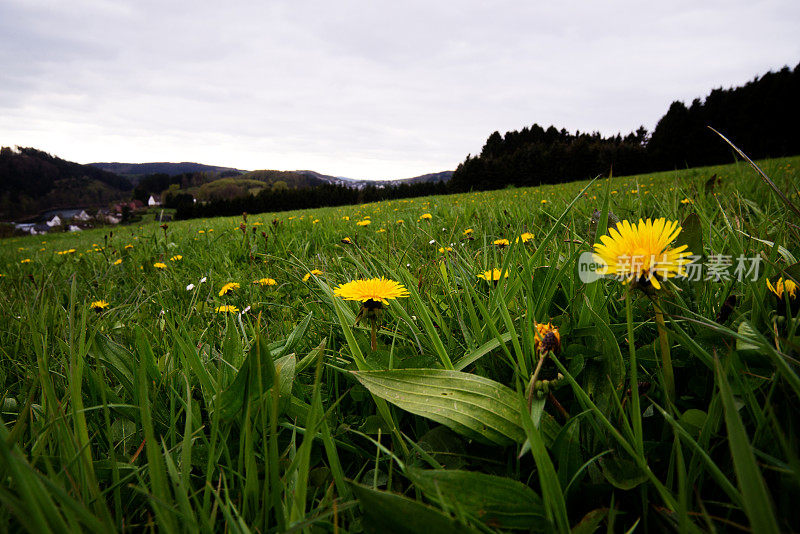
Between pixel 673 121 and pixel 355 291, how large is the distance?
40.1 metres

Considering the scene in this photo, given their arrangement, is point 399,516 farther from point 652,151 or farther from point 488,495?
point 652,151

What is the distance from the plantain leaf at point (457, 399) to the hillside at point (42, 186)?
65278 mm

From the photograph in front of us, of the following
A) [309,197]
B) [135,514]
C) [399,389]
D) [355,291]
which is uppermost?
[309,197]

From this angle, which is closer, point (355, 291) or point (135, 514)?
point (135, 514)

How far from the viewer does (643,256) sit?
556 mm

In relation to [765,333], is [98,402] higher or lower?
lower

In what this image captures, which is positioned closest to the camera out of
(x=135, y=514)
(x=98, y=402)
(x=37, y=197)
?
(x=135, y=514)

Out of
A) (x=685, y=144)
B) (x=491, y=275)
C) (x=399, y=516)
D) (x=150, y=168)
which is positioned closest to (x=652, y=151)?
(x=685, y=144)

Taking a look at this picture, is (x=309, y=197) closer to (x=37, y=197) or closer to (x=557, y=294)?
(x=557, y=294)

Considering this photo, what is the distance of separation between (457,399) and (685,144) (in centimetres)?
3885

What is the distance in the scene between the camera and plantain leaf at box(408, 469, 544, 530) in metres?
0.46

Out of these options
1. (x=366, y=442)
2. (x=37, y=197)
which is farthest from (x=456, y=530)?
(x=37, y=197)

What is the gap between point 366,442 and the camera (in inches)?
26.4

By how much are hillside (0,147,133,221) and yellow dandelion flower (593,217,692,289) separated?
215ft
